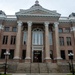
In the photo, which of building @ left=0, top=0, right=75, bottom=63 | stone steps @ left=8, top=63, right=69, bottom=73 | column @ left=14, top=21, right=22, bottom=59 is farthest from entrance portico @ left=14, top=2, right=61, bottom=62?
stone steps @ left=8, top=63, right=69, bottom=73

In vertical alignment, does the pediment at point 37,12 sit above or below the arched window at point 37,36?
above

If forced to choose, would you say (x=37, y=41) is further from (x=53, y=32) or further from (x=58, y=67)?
(x=58, y=67)

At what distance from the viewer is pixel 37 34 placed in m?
35.5

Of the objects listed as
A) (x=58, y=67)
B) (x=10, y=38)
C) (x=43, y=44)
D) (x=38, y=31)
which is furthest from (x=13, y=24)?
(x=58, y=67)

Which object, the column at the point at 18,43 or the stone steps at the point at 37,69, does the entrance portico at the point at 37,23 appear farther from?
the stone steps at the point at 37,69

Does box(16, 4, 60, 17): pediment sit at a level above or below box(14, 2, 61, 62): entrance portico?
above

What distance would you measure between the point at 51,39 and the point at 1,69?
54.3 feet

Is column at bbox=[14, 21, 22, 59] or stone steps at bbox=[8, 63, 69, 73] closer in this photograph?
stone steps at bbox=[8, 63, 69, 73]

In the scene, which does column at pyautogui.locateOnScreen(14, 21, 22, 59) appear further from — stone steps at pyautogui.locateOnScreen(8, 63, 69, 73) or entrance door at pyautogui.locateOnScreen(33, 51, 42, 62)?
stone steps at pyautogui.locateOnScreen(8, 63, 69, 73)

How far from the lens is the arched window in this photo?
34.5 m

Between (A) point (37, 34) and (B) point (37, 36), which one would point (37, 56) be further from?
(A) point (37, 34)

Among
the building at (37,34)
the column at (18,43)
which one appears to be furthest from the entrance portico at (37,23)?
the column at (18,43)

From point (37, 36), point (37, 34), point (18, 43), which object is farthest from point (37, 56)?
point (18, 43)

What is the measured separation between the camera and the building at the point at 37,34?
3261 cm
